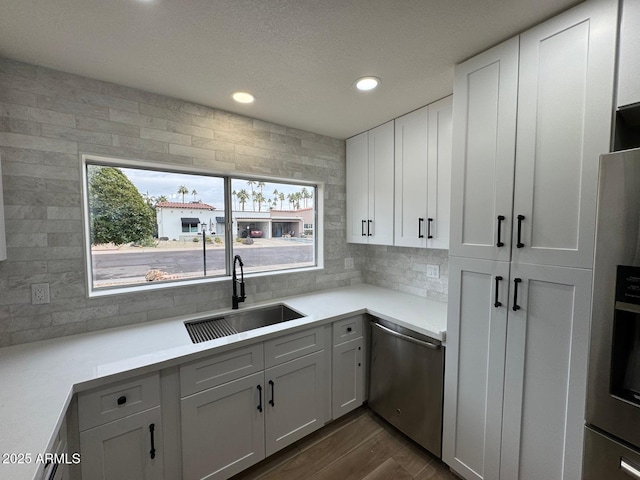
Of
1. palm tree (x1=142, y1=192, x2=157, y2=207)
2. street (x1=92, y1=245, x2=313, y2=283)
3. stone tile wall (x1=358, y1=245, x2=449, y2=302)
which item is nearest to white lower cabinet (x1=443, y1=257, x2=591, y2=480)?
stone tile wall (x1=358, y1=245, x2=449, y2=302)

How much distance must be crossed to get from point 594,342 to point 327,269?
6.57 ft

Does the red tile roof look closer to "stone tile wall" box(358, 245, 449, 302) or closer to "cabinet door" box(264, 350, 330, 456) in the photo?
"cabinet door" box(264, 350, 330, 456)

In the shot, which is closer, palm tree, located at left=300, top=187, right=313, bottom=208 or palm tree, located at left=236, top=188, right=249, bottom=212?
palm tree, located at left=236, top=188, right=249, bottom=212

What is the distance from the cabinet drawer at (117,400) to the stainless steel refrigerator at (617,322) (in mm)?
1871

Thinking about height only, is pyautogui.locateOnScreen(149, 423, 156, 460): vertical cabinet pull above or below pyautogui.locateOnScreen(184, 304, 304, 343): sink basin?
below

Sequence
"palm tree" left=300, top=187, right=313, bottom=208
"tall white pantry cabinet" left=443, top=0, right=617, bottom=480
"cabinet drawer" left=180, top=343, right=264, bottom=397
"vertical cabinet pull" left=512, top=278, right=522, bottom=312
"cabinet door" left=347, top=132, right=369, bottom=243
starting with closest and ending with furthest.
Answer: "tall white pantry cabinet" left=443, top=0, right=617, bottom=480 → "vertical cabinet pull" left=512, top=278, right=522, bottom=312 → "cabinet drawer" left=180, top=343, right=264, bottom=397 → "cabinet door" left=347, top=132, right=369, bottom=243 → "palm tree" left=300, top=187, right=313, bottom=208

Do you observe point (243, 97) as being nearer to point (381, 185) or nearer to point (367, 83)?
point (367, 83)

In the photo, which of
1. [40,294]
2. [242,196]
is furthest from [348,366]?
[40,294]

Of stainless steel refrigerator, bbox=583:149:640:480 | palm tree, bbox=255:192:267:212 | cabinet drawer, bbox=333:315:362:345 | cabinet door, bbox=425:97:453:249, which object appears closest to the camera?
stainless steel refrigerator, bbox=583:149:640:480

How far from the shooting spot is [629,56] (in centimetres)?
97

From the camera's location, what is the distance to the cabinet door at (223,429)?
1.40 m

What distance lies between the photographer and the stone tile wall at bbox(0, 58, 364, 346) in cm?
142

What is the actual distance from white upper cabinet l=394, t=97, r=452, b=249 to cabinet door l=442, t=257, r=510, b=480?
46 cm

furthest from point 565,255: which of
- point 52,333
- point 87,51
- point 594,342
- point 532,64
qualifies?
point 52,333
